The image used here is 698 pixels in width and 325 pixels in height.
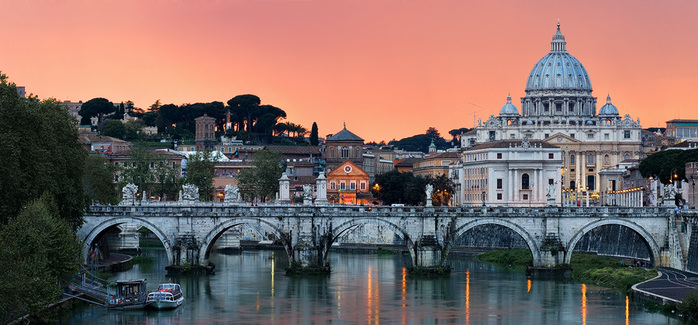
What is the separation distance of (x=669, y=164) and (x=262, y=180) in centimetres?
4404

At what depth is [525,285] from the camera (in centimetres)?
7700

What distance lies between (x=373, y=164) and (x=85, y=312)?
13661 cm

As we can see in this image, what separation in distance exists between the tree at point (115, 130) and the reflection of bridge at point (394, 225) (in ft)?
381

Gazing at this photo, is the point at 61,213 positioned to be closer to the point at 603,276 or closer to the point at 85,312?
the point at 85,312

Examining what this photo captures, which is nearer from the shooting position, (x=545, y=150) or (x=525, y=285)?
(x=525, y=285)

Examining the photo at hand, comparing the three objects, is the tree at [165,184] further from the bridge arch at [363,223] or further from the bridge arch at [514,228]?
the bridge arch at [514,228]

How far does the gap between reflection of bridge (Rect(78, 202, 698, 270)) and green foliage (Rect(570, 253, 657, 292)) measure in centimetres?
197

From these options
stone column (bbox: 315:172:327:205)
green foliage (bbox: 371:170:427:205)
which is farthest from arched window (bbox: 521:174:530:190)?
stone column (bbox: 315:172:327:205)

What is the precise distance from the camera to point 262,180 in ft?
447

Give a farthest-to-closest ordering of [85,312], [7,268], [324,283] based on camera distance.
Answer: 1. [324,283]
2. [85,312]
3. [7,268]

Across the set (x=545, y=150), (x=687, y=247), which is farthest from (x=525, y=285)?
(x=545, y=150)

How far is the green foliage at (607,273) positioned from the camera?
74.0m

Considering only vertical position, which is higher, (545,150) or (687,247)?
(545,150)

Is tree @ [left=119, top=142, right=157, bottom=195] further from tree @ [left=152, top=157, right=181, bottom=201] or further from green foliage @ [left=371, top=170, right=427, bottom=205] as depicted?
green foliage @ [left=371, top=170, right=427, bottom=205]
